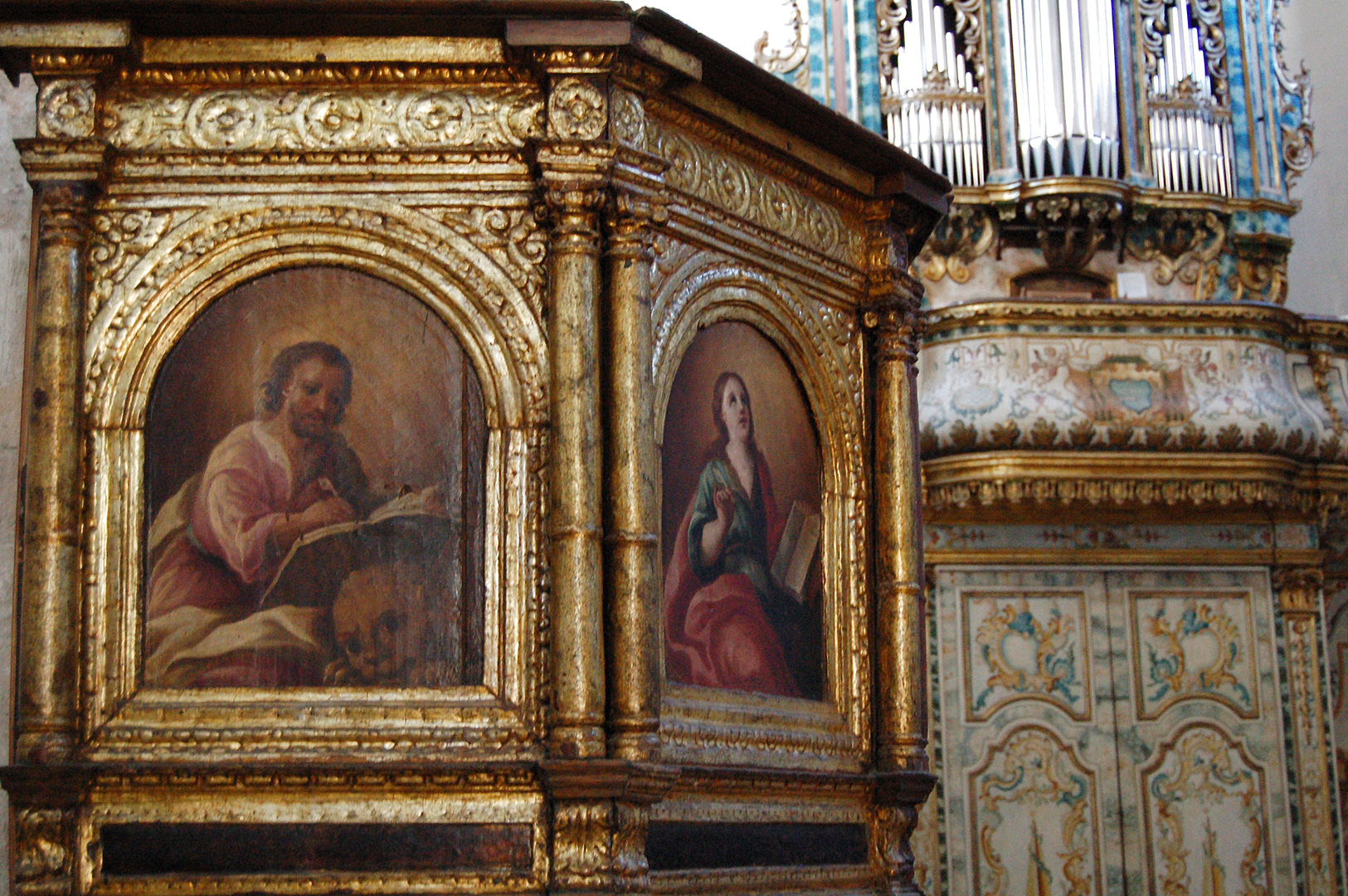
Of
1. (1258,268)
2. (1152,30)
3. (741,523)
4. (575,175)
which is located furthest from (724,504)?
(1152,30)

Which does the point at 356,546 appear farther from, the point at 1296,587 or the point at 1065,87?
the point at 1065,87

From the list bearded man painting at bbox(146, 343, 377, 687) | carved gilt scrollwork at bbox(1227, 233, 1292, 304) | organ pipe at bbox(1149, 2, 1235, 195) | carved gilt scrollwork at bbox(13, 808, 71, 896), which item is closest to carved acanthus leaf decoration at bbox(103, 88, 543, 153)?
bearded man painting at bbox(146, 343, 377, 687)

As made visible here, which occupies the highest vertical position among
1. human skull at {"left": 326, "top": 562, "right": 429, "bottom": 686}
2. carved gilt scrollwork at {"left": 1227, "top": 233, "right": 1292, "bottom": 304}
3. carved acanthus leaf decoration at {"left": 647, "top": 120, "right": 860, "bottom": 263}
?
carved gilt scrollwork at {"left": 1227, "top": 233, "right": 1292, "bottom": 304}

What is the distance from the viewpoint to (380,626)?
15.6ft

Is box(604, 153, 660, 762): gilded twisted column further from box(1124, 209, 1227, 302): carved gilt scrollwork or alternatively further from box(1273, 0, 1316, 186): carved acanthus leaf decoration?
box(1273, 0, 1316, 186): carved acanthus leaf decoration

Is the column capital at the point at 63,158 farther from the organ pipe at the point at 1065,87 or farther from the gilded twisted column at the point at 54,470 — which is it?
the organ pipe at the point at 1065,87

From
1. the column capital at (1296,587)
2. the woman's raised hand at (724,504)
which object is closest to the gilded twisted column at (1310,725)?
the column capital at (1296,587)

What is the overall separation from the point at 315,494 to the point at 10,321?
208cm

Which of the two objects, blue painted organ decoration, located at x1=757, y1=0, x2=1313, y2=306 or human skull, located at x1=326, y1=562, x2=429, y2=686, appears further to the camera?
blue painted organ decoration, located at x1=757, y1=0, x2=1313, y2=306

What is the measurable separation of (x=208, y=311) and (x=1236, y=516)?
9.34 metres

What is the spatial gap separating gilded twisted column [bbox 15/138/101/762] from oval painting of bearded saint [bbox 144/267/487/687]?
0.71 ft

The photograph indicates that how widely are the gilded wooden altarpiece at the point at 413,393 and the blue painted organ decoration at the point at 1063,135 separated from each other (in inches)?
306

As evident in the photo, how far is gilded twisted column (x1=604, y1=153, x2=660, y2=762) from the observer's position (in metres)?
4.64

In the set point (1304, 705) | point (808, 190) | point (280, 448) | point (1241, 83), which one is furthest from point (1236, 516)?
point (280, 448)
